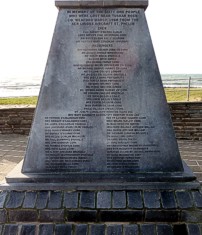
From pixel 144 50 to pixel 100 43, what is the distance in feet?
1.76

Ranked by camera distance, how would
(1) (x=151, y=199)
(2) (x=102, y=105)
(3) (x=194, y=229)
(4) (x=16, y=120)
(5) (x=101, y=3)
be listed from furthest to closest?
1. (4) (x=16, y=120)
2. (2) (x=102, y=105)
3. (5) (x=101, y=3)
4. (1) (x=151, y=199)
5. (3) (x=194, y=229)

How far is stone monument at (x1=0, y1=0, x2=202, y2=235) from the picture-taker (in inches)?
120

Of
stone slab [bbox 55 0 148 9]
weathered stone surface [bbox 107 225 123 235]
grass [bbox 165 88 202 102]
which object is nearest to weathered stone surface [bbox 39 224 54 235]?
weathered stone surface [bbox 107 225 123 235]

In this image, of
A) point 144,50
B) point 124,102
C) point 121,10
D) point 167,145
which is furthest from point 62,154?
point 121,10

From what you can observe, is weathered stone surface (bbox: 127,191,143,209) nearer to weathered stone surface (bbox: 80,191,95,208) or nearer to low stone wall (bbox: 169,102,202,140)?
weathered stone surface (bbox: 80,191,95,208)

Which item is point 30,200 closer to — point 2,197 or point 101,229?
point 2,197

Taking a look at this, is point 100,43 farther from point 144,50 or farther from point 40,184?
point 40,184

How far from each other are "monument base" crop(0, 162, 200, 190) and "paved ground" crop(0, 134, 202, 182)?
1.19m

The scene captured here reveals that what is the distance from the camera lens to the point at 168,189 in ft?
10.3

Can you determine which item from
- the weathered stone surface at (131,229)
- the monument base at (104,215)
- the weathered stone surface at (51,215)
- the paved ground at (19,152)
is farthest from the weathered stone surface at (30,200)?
the paved ground at (19,152)

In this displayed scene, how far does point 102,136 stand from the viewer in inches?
131

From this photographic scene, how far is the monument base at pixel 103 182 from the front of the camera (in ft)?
10.3

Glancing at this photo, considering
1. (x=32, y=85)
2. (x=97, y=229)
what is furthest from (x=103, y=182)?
(x=32, y=85)

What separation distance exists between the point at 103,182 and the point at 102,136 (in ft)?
1.82
